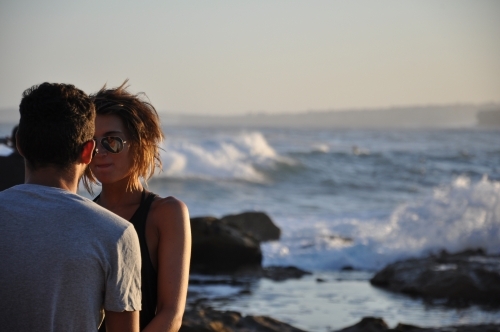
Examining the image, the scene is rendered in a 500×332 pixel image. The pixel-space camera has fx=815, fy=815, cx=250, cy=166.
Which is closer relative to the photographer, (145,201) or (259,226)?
(145,201)

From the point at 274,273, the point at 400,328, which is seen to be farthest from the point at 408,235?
the point at 400,328

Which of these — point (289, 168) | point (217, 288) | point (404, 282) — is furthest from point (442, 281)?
point (289, 168)

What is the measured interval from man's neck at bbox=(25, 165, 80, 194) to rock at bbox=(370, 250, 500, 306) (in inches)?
272

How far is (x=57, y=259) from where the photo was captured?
218cm

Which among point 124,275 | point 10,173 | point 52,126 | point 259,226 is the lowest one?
point 259,226

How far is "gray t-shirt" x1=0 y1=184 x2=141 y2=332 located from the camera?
2182mm

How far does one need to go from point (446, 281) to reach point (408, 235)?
5.24 m

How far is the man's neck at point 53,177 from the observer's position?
229cm

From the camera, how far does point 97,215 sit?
7.27 feet

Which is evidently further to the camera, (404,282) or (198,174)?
(198,174)

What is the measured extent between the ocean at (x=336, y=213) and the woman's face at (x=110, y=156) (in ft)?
15.4

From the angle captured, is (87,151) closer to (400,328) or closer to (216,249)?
(400,328)

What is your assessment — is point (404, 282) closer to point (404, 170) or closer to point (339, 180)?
point (339, 180)

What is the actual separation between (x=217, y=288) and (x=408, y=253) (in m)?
4.76
